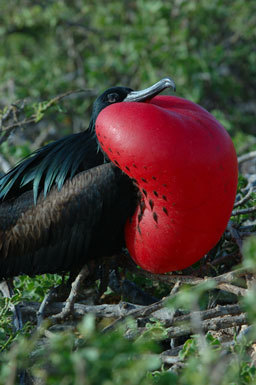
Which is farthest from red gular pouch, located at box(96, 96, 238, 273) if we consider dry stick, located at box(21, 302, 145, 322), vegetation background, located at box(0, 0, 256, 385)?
vegetation background, located at box(0, 0, 256, 385)

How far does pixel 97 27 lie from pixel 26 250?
3.53 m

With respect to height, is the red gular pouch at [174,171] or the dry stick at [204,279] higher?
the red gular pouch at [174,171]

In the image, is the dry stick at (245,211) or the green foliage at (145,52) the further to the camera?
the green foliage at (145,52)

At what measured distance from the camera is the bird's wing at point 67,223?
2.41m

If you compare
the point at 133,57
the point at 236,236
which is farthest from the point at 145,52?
the point at 236,236

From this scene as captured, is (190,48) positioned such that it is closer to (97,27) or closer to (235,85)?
(235,85)

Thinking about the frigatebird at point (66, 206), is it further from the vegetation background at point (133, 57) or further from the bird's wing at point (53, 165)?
the vegetation background at point (133, 57)

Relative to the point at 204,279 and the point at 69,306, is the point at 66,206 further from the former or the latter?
the point at 204,279

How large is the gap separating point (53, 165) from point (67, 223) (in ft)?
0.88

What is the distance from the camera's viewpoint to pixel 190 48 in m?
5.16

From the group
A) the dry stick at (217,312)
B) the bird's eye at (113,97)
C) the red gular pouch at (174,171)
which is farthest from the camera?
the bird's eye at (113,97)

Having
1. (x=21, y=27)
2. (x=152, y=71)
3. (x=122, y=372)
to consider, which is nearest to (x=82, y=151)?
(x=122, y=372)

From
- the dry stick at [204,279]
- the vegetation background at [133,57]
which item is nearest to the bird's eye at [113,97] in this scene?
the dry stick at [204,279]

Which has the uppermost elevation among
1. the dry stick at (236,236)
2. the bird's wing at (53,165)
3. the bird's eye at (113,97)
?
the bird's eye at (113,97)
